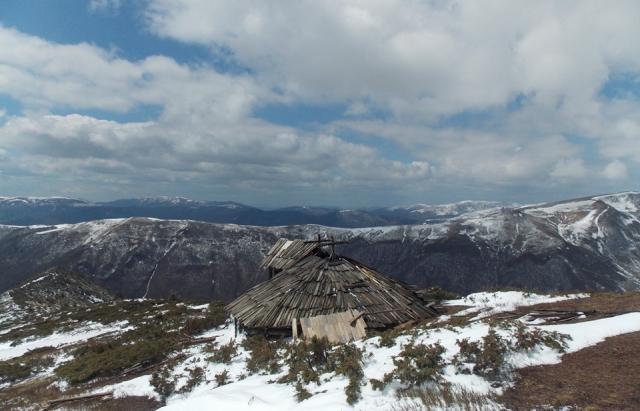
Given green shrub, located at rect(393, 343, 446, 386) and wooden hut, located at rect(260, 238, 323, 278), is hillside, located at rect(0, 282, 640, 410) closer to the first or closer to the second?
green shrub, located at rect(393, 343, 446, 386)

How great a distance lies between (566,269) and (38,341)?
650ft

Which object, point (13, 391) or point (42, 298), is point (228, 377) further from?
point (42, 298)

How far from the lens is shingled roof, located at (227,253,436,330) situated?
78.9 feet

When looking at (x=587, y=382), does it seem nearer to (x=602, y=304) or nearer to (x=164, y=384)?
(x=602, y=304)

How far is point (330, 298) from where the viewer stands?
24734 mm

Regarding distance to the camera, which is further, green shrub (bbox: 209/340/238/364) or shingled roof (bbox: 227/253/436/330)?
shingled roof (bbox: 227/253/436/330)

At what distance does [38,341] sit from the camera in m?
37.0

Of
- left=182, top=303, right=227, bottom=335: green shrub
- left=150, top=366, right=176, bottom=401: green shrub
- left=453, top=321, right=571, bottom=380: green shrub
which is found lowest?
left=182, top=303, right=227, bottom=335: green shrub

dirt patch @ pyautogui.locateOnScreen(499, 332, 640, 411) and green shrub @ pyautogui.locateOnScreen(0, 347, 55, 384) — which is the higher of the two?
dirt patch @ pyautogui.locateOnScreen(499, 332, 640, 411)

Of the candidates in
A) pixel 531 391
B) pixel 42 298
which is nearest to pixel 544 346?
pixel 531 391

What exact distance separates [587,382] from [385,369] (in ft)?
16.6

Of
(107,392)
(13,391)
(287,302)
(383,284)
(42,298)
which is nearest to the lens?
(107,392)

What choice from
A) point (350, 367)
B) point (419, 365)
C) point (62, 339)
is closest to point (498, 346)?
point (419, 365)

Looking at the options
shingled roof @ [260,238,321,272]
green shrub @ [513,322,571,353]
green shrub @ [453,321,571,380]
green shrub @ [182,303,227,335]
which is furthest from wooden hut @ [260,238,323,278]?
green shrub @ [513,322,571,353]
